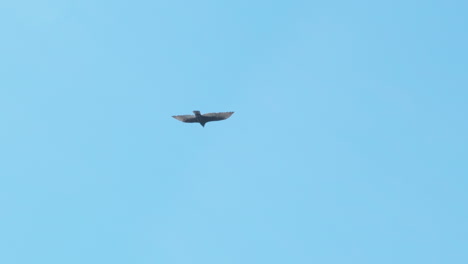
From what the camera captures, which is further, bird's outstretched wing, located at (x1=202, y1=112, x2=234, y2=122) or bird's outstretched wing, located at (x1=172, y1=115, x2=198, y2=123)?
bird's outstretched wing, located at (x1=172, y1=115, x2=198, y2=123)

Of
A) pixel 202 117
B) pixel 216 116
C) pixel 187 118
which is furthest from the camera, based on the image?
pixel 187 118

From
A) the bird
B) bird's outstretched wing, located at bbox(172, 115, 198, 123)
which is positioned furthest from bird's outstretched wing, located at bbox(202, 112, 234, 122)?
bird's outstretched wing, located at bbox(172, 115, 198, 123)

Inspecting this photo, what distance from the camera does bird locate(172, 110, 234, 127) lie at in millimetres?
79188

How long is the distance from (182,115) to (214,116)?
4.29 m

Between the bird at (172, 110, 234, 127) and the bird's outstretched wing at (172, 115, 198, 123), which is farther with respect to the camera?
the bird's outstretched wing at (172, 115, 198, 123)

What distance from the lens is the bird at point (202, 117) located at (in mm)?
79188

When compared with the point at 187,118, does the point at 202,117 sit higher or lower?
lower

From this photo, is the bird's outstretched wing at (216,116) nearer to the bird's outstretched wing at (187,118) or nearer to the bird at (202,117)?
the bird at (202,117)

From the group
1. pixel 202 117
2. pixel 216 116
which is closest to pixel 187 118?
pixel 202 117

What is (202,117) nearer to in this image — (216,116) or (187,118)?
(216,116)

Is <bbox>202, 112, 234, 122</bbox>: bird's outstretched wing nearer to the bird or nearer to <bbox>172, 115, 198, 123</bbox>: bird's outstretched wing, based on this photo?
the bird

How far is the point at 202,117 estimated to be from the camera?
262 feet

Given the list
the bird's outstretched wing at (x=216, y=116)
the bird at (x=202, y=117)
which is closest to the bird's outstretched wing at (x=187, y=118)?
the bird at (x=202, y=117)

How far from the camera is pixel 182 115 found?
8075 centimetres
